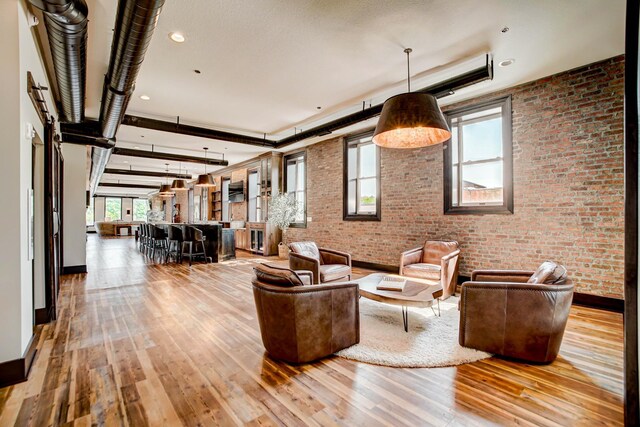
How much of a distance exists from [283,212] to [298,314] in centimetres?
653

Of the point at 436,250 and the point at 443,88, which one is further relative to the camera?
the point at 436,250

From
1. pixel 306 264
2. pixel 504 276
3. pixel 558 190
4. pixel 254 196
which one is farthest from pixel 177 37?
pixel 254 196

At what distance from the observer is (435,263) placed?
5.12m

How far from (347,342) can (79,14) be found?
3.57 metres

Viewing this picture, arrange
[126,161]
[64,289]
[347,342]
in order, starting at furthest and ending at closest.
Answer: [126,161] → [64,289] → [347,342]

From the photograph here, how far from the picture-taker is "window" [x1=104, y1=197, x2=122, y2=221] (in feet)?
76.2

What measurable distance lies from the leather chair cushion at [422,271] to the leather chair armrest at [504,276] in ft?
4.19

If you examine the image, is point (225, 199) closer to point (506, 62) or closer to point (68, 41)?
point (68, 41)

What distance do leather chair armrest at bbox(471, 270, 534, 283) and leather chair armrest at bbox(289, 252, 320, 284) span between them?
1965 millimetres

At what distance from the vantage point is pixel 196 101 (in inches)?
217

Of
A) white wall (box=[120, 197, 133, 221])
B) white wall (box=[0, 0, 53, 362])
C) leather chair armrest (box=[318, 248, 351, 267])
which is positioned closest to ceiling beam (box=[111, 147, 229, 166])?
leather chair armrest (box=[318, 248, 351, 267])

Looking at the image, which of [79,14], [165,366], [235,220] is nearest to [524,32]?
[79,14]

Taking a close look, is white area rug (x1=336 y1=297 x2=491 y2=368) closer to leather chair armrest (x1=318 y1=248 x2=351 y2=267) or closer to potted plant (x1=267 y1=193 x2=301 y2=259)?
leather chair armrest (x1=318 y1=248 x2=351 y2=267)

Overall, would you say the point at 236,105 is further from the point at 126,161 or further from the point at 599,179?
the point at 126,161
